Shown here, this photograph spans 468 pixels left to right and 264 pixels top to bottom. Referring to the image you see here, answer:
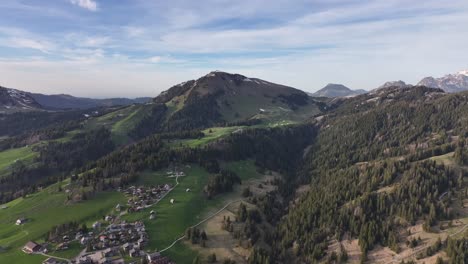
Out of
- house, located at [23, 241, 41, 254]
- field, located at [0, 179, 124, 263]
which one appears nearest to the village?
house, located at [23, 241, 41, 254]

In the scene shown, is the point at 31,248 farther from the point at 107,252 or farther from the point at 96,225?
the point at 107,252

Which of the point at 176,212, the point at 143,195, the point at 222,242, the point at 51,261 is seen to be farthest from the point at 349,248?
the point at 51,261

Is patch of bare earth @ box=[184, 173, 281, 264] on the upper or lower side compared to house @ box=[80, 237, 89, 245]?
lower

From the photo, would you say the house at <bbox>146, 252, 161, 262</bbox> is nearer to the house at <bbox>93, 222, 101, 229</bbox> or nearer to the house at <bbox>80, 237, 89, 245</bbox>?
the house at <bbox>80, 237, 89, 245</bbox>

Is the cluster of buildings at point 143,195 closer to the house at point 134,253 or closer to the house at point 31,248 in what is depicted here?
the house at point 134,253

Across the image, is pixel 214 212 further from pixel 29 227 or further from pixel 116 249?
pixel 29 227

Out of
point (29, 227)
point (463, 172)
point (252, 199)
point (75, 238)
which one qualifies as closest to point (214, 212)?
point (252, 199)

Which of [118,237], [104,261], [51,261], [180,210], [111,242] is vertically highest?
[180,210]

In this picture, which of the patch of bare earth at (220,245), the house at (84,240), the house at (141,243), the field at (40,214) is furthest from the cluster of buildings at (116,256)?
the field at (40,214)
